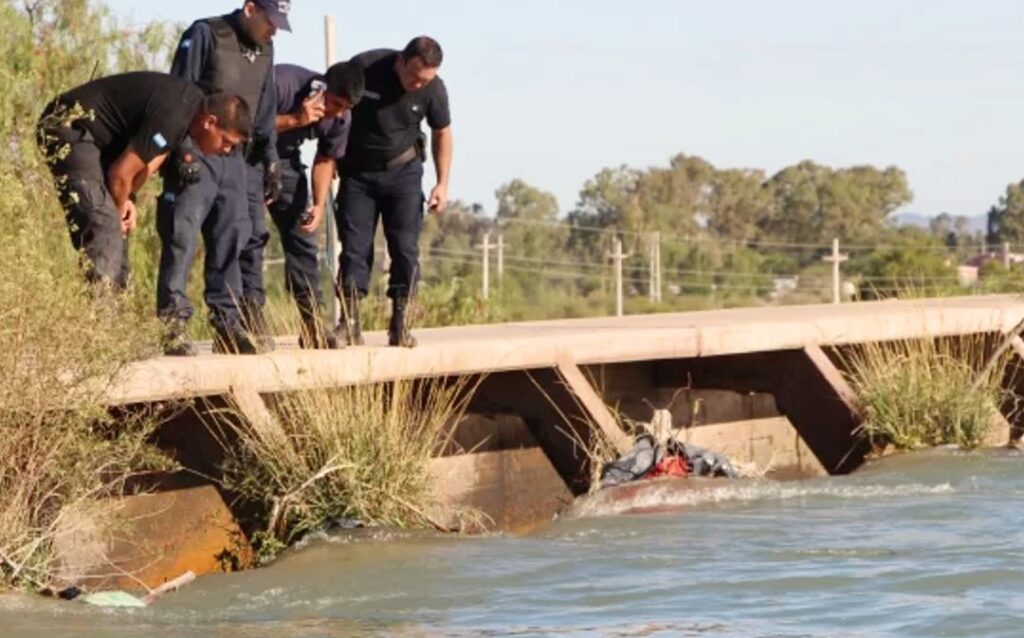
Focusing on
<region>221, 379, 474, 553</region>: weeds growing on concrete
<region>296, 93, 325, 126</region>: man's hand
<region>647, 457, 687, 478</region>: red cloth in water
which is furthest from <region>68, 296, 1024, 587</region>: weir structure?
<region>296, 93, 325, 126</region>: man's hand

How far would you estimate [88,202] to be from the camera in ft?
35.0

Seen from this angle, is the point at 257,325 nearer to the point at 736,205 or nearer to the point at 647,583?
the point at 647,583

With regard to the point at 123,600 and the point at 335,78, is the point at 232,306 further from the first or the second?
the point at 123,600

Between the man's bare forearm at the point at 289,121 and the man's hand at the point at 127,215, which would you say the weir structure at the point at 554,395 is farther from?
the man's bare forearm at the point at 289,121

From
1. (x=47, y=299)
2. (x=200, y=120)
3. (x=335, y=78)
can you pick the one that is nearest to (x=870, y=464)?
(x=335, y=78)

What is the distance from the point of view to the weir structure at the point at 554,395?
35.2ft

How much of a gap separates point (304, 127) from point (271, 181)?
1.58 feet

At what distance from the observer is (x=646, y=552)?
11195 mm

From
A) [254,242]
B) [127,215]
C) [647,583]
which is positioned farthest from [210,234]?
[647,583]

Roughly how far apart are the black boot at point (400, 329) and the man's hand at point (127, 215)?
60.4 inches

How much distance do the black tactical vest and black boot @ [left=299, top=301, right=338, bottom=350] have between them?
1051 mm

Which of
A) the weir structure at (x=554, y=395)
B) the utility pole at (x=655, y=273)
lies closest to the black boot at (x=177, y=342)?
the weir structure at (x=554, y=395)

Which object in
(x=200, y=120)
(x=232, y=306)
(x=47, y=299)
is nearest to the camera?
(x=47, y=299)

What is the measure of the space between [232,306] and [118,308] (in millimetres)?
1783
